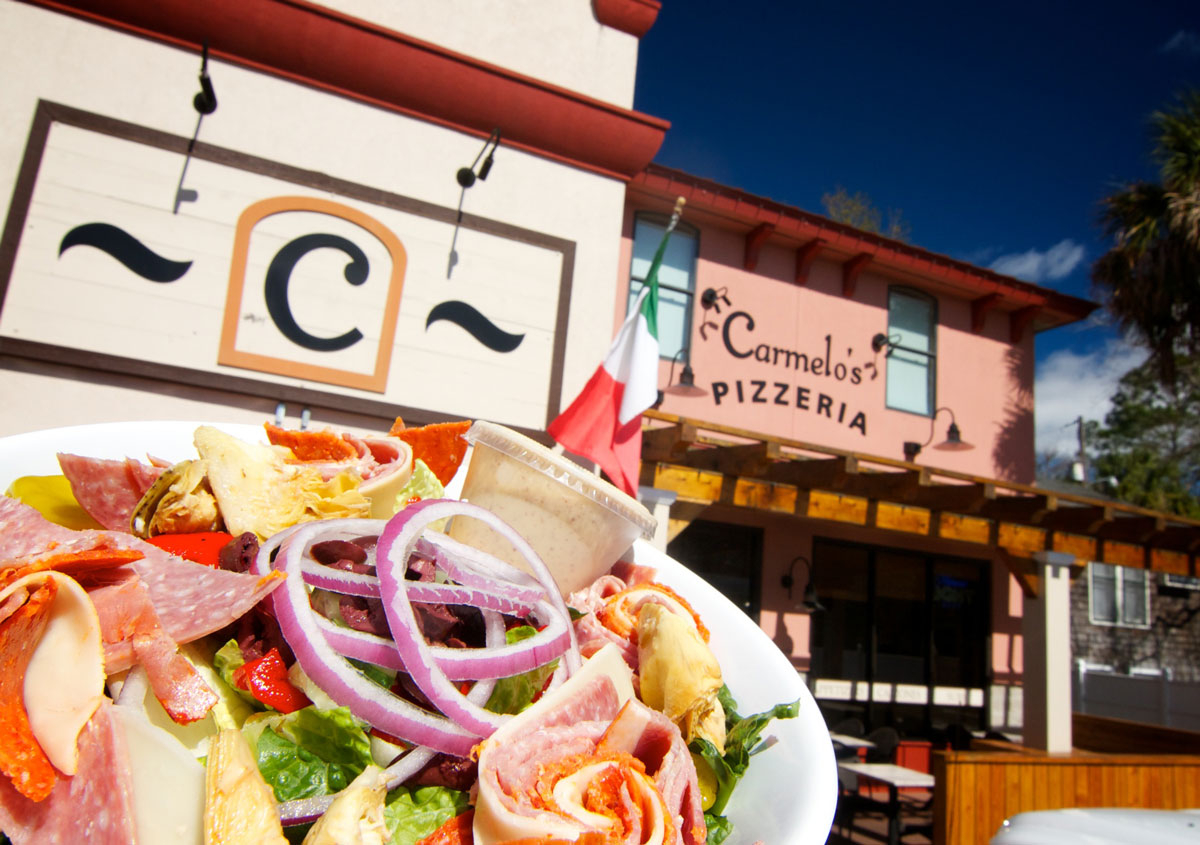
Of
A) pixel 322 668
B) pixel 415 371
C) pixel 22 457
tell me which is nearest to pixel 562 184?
pixel 415 371

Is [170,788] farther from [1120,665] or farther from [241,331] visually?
[1120,665]

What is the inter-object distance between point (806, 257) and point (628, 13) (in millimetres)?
4139

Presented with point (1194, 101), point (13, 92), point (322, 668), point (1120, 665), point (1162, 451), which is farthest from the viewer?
point (1162, 451)

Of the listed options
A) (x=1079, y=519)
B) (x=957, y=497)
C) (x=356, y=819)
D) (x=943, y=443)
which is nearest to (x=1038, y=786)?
(x=957, y=497)

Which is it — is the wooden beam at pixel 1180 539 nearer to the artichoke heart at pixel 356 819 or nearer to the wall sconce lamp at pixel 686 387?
the wall sconce lamp at pixel 686 387

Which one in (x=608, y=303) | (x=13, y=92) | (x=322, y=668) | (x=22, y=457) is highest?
(x=13, y=92)

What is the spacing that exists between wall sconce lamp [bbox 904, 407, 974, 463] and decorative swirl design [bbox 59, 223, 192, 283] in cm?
859

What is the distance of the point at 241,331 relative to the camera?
523 centimetres

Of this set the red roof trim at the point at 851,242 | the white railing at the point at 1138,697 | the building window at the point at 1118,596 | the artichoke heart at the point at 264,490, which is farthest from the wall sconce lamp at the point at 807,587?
the building window at the point at 1118,596

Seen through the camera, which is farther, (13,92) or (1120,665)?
(1120,665)

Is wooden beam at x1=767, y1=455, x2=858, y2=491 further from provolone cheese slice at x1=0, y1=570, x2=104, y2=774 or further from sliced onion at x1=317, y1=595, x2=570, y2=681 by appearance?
provolone cheese slice at x1=0, y1=570, x2=104, y2=774

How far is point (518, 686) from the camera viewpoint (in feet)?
3.97

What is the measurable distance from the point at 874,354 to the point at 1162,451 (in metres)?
31.7

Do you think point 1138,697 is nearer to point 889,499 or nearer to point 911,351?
point 911,351
